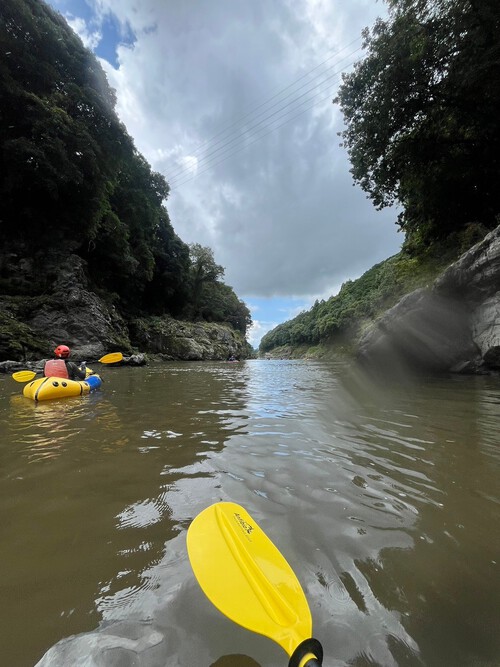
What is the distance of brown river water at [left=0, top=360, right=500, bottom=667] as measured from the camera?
107 cm

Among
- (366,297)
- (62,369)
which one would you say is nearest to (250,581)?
(62,369)

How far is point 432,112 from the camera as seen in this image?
12.2m

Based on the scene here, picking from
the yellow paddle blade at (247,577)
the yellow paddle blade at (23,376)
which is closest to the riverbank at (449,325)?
the yellow paddle blade at (247,577)

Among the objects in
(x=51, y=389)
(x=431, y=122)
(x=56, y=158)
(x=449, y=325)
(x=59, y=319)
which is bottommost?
(x=51, y=389)

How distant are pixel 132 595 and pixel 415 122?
659 inches

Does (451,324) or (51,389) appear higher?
(451,324)

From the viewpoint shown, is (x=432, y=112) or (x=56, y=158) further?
(x=56, y=158)

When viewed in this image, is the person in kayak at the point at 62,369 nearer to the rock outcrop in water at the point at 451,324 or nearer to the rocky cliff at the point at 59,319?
the rocky cliff at the point at 59,319

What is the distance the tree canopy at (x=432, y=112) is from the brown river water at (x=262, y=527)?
12647 mm

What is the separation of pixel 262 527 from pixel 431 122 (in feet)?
53.2

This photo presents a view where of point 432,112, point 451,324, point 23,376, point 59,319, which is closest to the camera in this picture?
point 23,376

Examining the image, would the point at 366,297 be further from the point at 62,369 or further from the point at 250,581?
the point at 250,581

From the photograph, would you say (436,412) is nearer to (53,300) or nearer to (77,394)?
(77,394)

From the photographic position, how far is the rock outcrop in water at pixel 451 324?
28.0 ft
